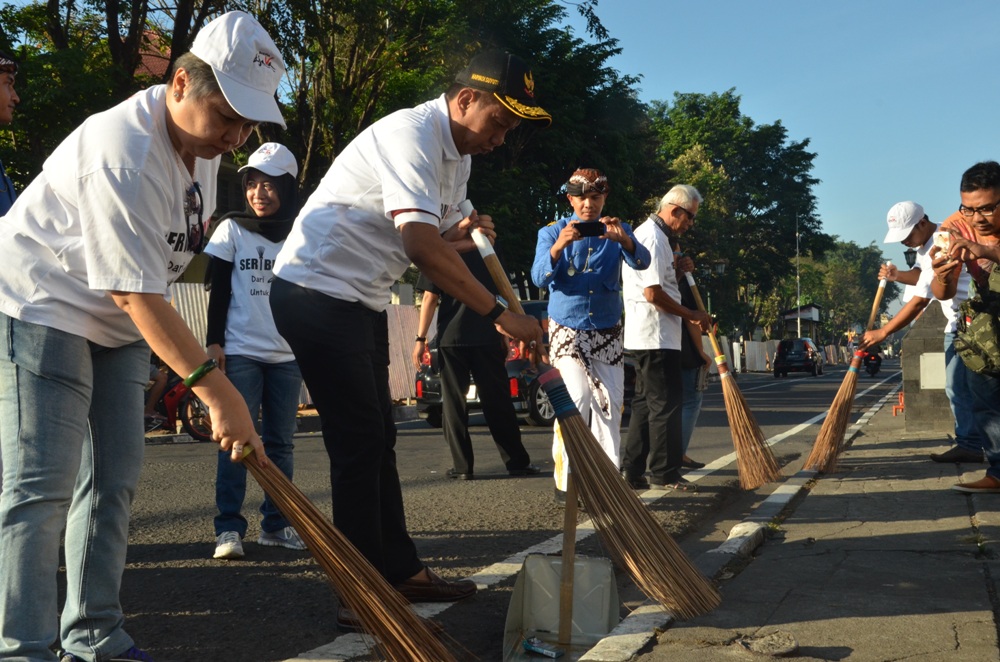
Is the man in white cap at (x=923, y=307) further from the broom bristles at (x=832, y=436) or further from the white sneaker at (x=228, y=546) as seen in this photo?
the white sneaker at (x=228, y=546)

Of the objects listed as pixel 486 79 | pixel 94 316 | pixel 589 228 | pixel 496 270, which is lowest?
pixel 94 316

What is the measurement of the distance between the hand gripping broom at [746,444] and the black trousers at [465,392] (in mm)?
1560

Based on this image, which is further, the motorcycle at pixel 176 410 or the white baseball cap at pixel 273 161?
the motorcycle at pixel 176 410

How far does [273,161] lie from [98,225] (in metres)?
2.89

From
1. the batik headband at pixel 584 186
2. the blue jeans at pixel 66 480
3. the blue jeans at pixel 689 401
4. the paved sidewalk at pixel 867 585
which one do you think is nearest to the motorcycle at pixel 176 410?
the blue jeans at pixel 689 401

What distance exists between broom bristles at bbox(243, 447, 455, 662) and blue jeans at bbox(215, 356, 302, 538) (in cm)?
236

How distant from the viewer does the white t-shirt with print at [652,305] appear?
734 cm

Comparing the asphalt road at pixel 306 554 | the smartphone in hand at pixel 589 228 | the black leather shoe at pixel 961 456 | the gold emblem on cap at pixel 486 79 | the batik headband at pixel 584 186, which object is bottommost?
the asphalt road at pixel 306 554

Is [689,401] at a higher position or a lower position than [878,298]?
lower

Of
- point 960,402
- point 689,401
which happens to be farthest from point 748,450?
point 960,402

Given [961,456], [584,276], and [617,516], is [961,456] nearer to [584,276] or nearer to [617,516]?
[584,276]

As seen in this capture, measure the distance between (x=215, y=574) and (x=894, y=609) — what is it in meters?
2.81

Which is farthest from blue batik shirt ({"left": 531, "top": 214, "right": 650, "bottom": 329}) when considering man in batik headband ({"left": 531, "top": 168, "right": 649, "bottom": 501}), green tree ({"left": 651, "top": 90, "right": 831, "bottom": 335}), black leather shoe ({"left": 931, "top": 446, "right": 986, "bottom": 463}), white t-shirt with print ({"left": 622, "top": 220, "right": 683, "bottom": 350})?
green tree ({"left": 651, "top": 90, "right": 831, "bottom": 335})

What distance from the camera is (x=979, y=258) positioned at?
19.5ft
